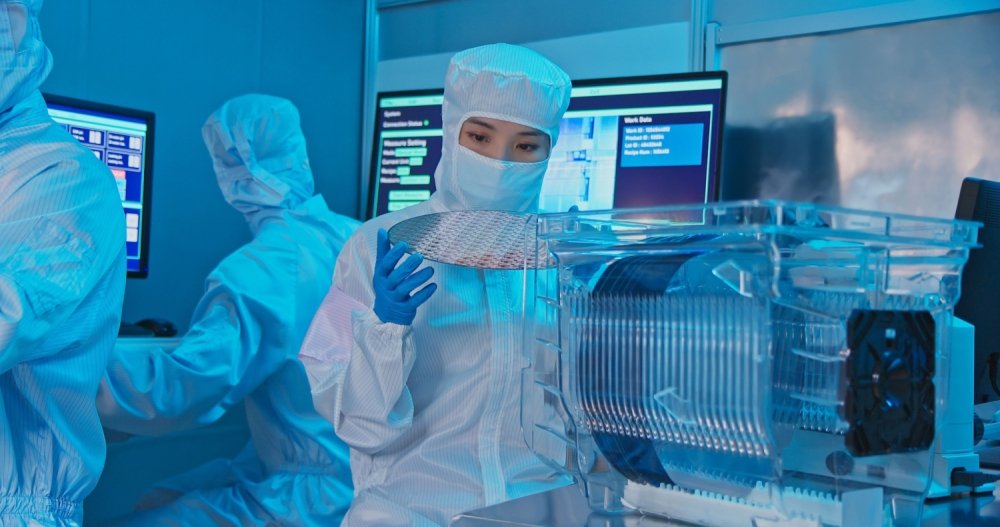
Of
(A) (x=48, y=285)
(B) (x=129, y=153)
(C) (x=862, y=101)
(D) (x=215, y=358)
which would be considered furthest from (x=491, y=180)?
(B) (x=129, y=153)

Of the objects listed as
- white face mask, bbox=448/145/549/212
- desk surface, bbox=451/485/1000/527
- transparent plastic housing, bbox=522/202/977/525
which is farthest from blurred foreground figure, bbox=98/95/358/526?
transparent plastic housing, bbox=522/202/977/525

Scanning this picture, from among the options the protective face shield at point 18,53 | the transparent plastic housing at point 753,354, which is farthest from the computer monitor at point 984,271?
the protective face shield at point 18,53

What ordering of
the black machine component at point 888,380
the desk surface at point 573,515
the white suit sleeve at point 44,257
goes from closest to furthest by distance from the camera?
the black machine component at point 888,380, the desk surface at point 573,515, the white suit sleeve at point 44,257

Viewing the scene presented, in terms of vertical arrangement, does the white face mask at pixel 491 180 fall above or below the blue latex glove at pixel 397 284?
above

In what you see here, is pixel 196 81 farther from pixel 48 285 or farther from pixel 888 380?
pixel 888 380

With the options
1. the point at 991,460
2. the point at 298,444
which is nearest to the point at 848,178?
the point at 991,460

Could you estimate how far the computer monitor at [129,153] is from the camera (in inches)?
115

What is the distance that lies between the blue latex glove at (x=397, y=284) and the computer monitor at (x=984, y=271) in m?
0.88

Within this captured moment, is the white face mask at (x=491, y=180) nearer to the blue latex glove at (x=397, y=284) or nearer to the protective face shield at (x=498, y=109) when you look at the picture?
the protective face shield at (x=498, y=109)

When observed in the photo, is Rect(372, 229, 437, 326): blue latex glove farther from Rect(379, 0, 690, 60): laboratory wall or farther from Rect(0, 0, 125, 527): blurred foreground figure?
Rect(379, 0, 690, 60): laboratory wall

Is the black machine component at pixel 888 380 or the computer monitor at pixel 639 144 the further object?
the computer monitor at pixel 639 144

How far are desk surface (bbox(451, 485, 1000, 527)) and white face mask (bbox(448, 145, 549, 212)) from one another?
70cm

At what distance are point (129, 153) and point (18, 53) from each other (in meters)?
1.29

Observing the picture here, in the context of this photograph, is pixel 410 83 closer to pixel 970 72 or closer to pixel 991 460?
pixel 970 72
